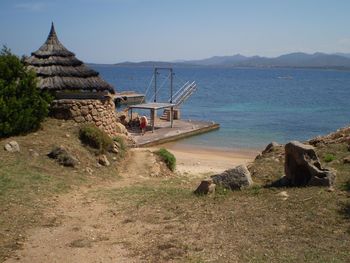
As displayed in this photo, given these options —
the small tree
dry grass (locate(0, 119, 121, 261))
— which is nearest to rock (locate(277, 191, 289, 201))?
dry grass (locate(0, 119, 121, 261))

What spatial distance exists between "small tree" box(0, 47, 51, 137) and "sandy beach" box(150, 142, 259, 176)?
8.87m

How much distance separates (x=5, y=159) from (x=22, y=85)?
3415 millimetres

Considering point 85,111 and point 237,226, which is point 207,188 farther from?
point 85,111

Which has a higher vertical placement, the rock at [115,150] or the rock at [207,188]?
the rock at [207,188]

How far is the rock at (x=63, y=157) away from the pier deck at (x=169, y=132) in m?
14.4

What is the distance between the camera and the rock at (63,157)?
14.7 meters

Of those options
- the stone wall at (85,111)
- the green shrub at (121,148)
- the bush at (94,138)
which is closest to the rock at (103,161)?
the bush at (94,138)

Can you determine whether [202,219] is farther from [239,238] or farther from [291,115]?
[291,115]

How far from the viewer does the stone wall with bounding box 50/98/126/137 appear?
59.1 ft

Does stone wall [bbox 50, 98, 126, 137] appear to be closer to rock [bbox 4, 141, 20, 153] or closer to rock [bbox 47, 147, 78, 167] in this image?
rock [bbox 47, 147, 78, 167]

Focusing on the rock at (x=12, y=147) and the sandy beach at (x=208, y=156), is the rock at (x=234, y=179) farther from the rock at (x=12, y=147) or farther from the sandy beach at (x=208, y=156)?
the sandy beach at (x=208, y=156)

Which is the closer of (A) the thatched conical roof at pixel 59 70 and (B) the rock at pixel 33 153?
(B) the rock at pixel 33 153

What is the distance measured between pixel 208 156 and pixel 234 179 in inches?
697

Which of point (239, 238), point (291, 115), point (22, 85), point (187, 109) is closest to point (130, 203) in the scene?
point (239, 238)
